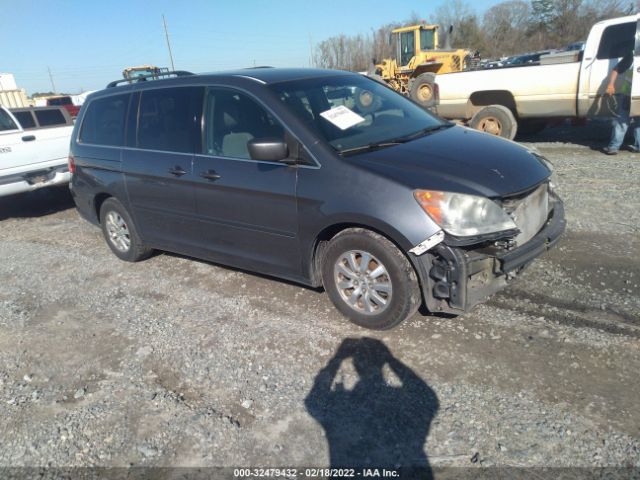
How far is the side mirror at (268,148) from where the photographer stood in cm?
346

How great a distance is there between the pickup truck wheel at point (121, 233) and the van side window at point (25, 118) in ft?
14.6

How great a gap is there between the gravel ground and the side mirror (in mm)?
1317

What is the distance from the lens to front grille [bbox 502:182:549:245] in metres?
3.25

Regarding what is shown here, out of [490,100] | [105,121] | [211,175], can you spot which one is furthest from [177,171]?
[490,100]

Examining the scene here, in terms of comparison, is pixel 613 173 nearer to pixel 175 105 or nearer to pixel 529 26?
pixel 175 105

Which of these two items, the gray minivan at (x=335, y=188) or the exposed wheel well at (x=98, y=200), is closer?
the gray minivan at (x=335, y=188)

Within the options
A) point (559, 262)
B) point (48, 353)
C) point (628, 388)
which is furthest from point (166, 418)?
point (559, 262)

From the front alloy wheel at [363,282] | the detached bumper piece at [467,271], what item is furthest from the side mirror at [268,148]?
the detached bumper piece at [467,271]


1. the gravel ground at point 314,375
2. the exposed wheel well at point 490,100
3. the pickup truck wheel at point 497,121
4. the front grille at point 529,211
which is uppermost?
the front grille at point 529,211

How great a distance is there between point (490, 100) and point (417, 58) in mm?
7859

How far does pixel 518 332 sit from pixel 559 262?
1.36 meters

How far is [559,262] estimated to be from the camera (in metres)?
4.46

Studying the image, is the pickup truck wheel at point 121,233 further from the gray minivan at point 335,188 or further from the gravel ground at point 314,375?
the gravel ground at point 314,375

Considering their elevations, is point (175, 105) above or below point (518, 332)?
above
